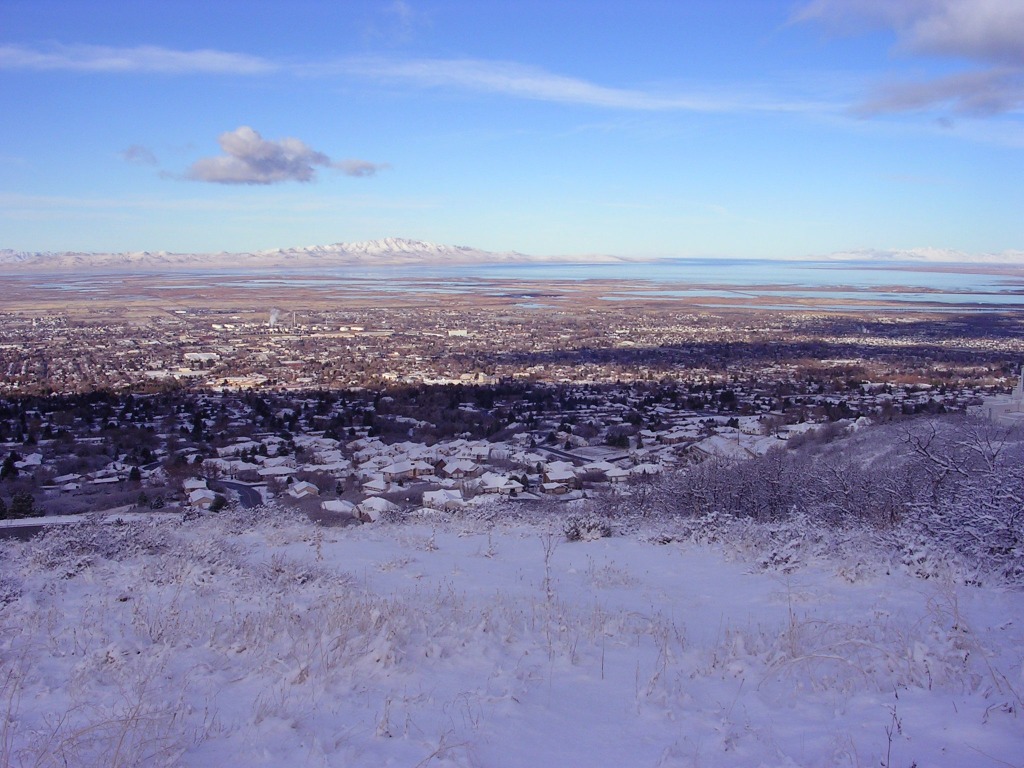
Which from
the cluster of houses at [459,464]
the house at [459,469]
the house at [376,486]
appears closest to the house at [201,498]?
the cluster of houses at [459,464]

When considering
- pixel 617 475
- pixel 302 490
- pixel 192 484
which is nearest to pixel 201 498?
pixel 192 484

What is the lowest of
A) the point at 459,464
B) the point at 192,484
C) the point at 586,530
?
the point at 459,464

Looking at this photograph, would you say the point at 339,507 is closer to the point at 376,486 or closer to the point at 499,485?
the point at 376,486

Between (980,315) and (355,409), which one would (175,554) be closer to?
(355,409)

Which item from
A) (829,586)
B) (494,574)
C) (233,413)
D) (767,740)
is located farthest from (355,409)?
(767,740)

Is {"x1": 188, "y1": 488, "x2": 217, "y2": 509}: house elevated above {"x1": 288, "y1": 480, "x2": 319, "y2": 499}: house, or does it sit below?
above

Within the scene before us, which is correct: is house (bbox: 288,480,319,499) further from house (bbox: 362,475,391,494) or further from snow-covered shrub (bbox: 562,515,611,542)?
snow-covered shrub (bbox: 562,515,611,542)

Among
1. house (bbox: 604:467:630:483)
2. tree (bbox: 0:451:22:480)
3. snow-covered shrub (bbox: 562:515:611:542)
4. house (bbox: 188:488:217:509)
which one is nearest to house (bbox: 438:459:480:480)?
house (bbox: 604:467:630:483)
